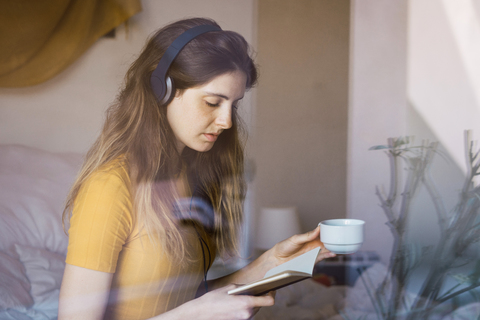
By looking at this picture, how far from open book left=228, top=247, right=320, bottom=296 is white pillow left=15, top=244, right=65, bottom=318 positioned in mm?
354

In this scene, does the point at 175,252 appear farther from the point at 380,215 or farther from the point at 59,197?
the point at 380,215

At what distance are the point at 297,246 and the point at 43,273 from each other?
0.52 meters

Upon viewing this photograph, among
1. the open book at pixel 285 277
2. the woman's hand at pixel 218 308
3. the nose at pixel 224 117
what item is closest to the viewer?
the open book at pixel 285 277

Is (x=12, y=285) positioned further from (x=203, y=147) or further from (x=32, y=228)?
(x=203, y=147)

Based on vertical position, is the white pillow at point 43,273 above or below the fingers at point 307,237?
below

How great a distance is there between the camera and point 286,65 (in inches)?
32.4

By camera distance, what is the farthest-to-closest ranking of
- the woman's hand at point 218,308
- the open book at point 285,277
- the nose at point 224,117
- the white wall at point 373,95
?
the white wall at point 373,95 < the nose at point 224,117 < the woman's hand at point 218,308 < the open book at point 285,277

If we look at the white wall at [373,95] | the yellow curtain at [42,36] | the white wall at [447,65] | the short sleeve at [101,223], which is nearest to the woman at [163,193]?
the short sleeve at [101,223]

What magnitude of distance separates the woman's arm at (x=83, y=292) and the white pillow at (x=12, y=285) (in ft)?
0.51

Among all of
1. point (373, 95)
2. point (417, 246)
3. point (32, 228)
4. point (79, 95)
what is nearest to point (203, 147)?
point (79, 95)

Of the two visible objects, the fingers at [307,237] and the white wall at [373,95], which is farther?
the white wall at [373,95]

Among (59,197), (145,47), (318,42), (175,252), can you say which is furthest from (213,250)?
(318,42)

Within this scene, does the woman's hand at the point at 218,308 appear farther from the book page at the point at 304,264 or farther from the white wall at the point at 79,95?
the white wall at the point at 79,95

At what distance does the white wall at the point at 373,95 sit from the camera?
2.84 ft
